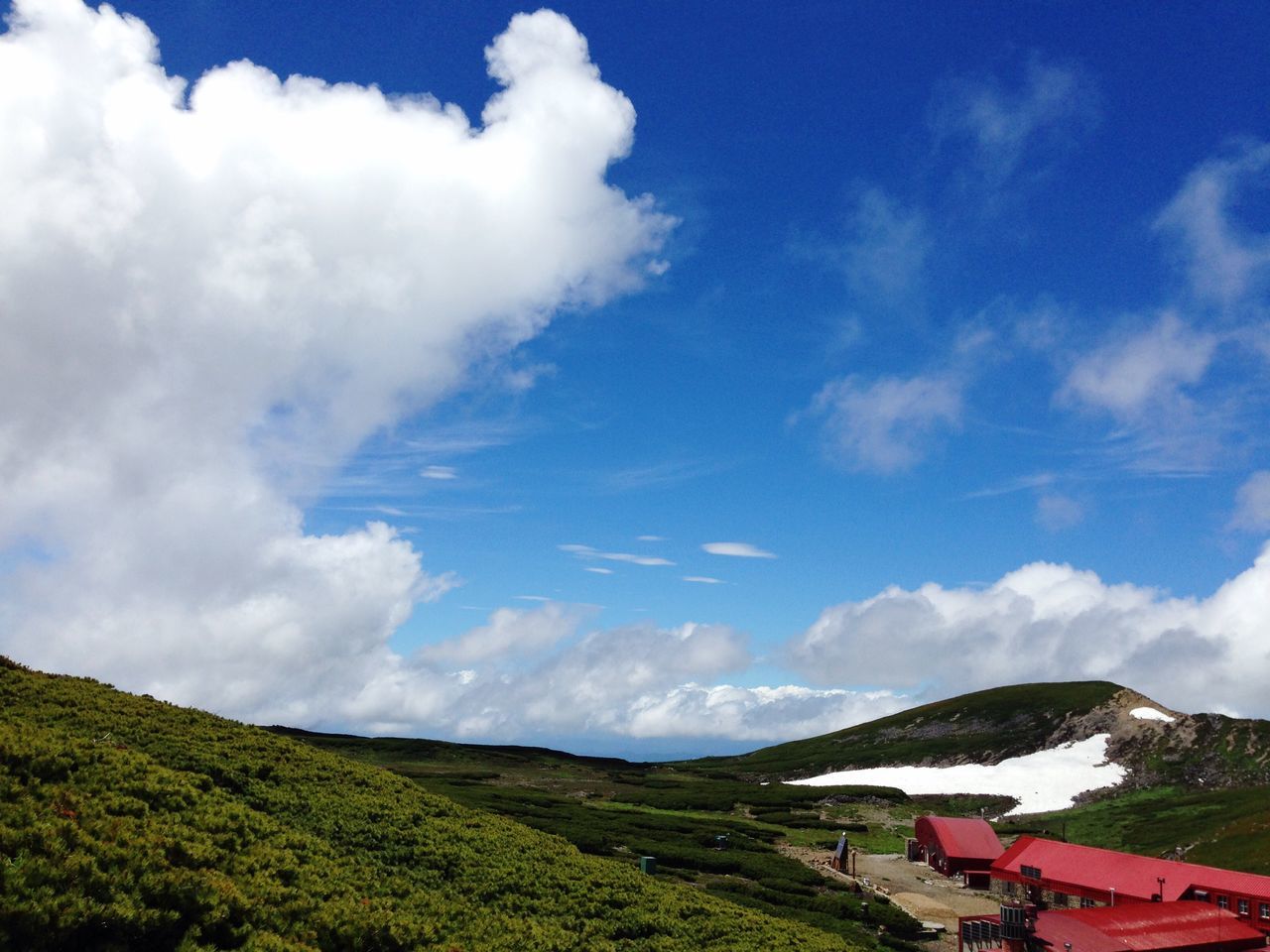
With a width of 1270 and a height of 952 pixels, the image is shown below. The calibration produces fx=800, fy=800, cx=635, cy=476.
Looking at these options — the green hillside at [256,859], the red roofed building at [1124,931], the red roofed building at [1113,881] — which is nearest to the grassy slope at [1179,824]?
the red roofed building at [1113,881]

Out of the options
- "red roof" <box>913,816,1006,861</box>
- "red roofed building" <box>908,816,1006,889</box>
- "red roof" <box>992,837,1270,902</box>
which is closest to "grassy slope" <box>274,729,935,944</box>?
"red roofed building" <box>908,816,1006,889</box>

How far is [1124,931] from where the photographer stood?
4012 centimetres

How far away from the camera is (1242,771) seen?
112m

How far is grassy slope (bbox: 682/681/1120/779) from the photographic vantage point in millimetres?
140625

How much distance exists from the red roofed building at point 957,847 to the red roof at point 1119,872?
58.4 inches

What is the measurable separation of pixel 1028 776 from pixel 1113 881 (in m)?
71.6

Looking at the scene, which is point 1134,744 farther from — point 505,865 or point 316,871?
point 316,871

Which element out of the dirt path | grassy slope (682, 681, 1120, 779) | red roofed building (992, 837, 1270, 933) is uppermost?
grassy slope (682, 681, 1120, 779)

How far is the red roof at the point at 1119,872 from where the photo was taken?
50.6 metres

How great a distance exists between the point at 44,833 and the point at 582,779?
113284mm

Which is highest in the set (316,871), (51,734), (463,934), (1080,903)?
(51,734)

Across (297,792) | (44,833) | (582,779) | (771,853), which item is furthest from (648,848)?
(582,779)

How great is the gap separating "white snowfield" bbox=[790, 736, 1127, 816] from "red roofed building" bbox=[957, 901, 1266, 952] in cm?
6327

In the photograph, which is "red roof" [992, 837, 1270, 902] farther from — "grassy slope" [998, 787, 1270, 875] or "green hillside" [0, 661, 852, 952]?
"green hillside" [0, 661, 852, 952]
